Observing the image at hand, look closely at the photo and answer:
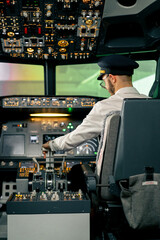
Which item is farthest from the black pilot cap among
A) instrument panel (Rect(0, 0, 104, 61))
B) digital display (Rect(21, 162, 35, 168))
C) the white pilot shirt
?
digital display (Rect(21, 162, 35, 168))

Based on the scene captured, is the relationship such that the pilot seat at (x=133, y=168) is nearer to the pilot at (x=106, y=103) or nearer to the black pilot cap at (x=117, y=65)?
the pilot at (x=106, y=103)

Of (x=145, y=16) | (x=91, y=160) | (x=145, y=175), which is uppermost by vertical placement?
(x=145, y=16)

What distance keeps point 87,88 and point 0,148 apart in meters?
1.35

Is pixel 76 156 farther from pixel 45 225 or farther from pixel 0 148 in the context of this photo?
pixel 45 225

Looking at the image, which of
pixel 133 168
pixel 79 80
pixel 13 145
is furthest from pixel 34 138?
pixel 133 168

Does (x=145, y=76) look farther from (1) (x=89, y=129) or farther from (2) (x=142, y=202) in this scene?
(2) (x=142, y=202)

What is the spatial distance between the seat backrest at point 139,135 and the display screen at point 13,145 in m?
1.56

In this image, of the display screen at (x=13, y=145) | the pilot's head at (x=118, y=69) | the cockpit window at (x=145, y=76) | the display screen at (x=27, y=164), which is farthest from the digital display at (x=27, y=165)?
the cockpit window at (x=145, y=76)

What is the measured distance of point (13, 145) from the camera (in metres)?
2.64

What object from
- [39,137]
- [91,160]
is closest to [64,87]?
[39,137]

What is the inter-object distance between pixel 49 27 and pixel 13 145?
4.14 ft

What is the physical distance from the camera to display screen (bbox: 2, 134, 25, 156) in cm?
260

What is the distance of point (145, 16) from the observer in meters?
2.48

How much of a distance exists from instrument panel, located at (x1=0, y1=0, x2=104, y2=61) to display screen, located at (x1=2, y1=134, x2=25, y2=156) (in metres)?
0.99
